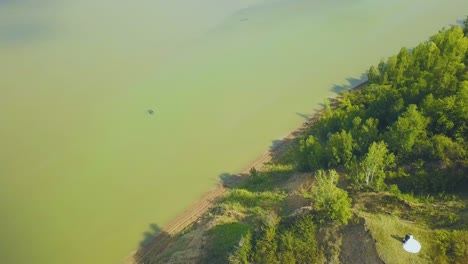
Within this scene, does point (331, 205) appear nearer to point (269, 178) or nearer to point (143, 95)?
point (269, 178)

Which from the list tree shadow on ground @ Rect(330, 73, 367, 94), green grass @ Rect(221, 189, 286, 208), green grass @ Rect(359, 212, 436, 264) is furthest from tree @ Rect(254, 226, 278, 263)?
tree shadow on ground @ Rect(330, 73, 367, 94)

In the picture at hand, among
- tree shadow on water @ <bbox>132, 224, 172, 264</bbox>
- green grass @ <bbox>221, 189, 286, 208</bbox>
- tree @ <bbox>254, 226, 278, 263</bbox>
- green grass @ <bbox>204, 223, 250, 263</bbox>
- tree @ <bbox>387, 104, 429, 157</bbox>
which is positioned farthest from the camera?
tree shadow on water @ <bbox>132, 224, 172, 264</bbox>

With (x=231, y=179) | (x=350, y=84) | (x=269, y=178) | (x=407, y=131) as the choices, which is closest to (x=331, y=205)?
(x=407, y=131)

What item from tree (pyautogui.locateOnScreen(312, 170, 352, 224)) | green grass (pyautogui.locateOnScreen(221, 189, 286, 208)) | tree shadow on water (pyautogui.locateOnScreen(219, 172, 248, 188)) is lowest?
tree shadow on water (pyautogui.locateOnScreen(219, 172, 248, 188))

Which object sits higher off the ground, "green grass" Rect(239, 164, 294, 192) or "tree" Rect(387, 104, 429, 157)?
"tree" Rect(387, 104, 429, 157)

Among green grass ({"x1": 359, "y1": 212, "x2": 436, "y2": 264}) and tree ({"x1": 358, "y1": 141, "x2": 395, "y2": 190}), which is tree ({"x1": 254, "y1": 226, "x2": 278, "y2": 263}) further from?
tree ({"x1": 358, "y1": 141, "x2": 395, "y2": 190})

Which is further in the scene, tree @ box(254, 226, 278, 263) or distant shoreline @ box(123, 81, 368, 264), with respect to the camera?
distant shoreline @ box(123, 81, 368, 264)

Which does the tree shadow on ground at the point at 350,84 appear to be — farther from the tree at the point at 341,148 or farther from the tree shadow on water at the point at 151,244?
the tree shadow on water at the point at 151,244

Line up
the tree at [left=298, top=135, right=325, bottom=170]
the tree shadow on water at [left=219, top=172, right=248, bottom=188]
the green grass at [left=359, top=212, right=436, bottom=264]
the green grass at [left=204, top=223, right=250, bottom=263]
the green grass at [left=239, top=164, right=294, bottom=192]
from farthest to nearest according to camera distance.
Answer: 1. the tree shadow on water at [left=219, top=172, right=248, bottom=188]
2. the green grass at [left=239, top=164, right=294, bottom=192]
3. the tree at [left=298, top=135, right=325, bottom=170]
4. the green grass at [left=204, top=223, right=250, bottom=263]
5. the green grass at [left=359, top=212, right=436, bottom=264]
